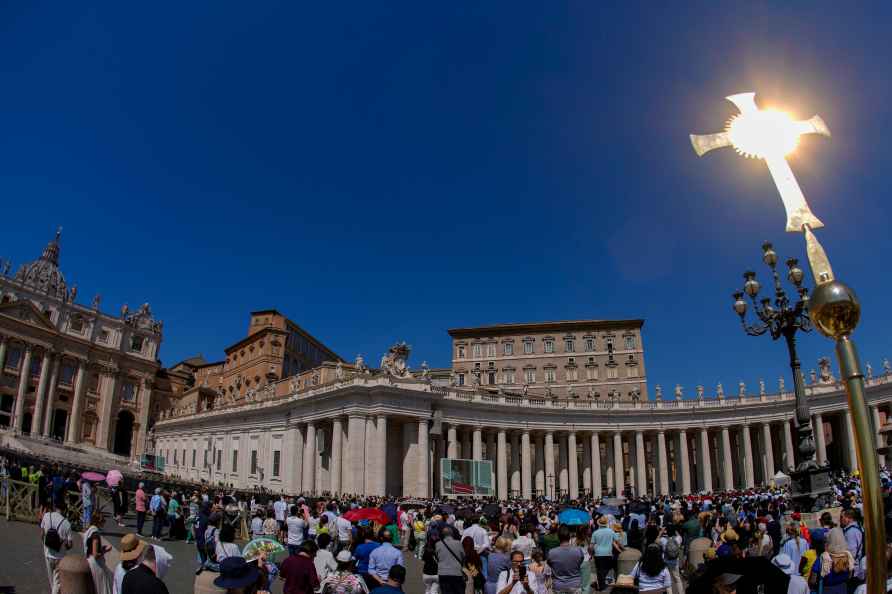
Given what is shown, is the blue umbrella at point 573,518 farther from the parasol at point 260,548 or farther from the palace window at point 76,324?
the palace window at point 76,324

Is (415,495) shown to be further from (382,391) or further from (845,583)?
(845,583)

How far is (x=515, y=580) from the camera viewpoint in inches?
326

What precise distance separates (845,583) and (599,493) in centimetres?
4800

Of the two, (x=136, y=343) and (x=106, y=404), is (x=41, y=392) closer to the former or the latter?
(x=106, y=404)

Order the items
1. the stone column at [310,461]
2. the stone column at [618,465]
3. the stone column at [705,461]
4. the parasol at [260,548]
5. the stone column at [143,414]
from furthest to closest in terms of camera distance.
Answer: the stone column at [143,414] < the stone column at [618,465] < the stone column at [705,461] < the stone column at [310,461] < the parasol at [260,548]

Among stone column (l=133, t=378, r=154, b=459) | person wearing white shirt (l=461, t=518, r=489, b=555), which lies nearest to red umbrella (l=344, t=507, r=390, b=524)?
person wearing white shirt (l=461, t=518, r=489, b=555)

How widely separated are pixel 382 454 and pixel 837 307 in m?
41.3

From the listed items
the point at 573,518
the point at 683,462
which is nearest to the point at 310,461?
the point at 683,462

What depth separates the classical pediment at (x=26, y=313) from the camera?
70.0 metres

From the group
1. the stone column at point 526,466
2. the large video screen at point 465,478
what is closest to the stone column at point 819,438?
the stone column at point 526,466

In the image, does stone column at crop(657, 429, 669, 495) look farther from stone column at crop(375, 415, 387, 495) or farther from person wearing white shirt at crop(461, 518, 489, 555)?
person wearing white shirt at crop(461, 518, 489, 555)

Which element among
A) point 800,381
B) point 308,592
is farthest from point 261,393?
point 308,592

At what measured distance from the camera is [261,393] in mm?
64562

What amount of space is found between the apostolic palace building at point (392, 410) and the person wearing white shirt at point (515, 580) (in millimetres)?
33774
